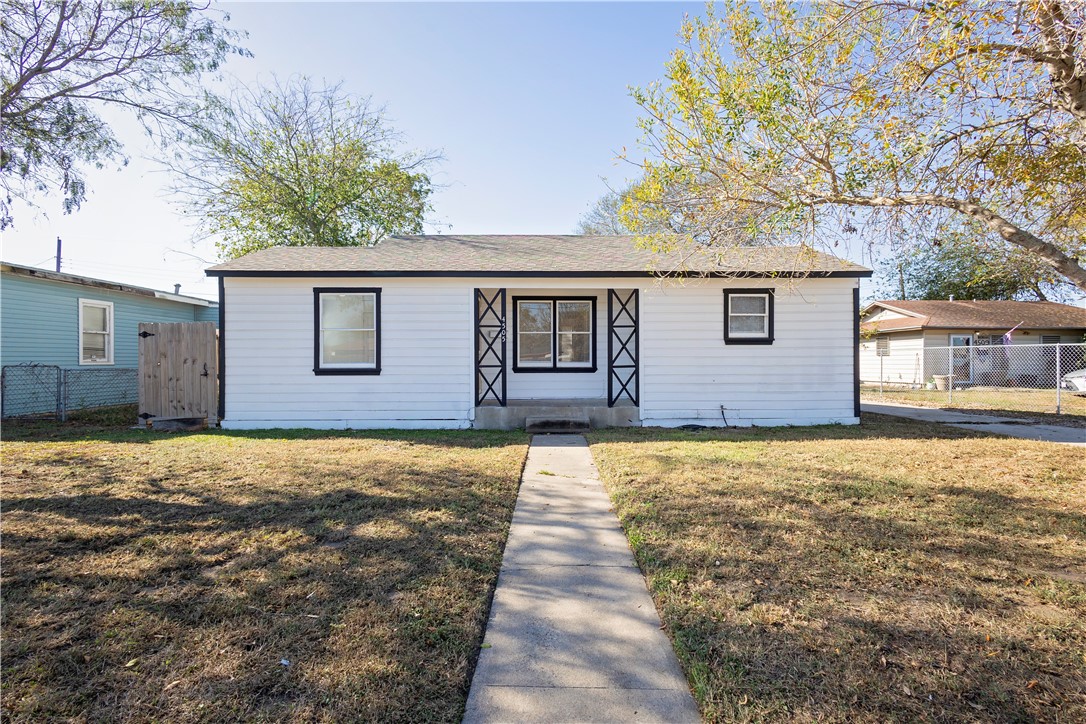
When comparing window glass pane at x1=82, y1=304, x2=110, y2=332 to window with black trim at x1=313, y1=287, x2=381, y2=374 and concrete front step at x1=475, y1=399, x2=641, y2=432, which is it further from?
concrete front step at x1=475, y1=399, x2=641, y2=432

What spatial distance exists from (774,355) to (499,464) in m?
6.12

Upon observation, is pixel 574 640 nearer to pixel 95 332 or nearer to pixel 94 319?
pixel 95 332

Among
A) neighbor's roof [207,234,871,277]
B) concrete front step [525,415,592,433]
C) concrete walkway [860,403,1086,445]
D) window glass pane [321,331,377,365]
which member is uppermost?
neighbor's roof [207,234,871,277]

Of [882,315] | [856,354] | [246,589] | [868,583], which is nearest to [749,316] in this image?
[856,354]

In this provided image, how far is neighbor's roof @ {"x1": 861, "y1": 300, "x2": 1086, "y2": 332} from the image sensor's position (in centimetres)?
2162

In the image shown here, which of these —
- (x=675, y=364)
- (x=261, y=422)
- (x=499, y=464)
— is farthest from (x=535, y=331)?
(x=261, y=422)

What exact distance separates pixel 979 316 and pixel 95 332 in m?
32.1

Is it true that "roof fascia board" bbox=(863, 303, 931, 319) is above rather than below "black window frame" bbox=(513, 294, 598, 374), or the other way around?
above

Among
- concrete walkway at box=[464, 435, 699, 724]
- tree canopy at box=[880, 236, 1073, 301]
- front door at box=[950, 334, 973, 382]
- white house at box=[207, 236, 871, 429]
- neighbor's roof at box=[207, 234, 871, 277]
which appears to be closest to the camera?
concrete walkway at box=[464, 435, 699, 724]

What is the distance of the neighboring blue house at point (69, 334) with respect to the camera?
11.2 m

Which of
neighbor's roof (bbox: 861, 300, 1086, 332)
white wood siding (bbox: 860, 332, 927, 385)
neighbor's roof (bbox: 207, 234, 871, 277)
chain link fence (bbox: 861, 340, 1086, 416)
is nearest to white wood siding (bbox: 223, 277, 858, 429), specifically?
neighbor's roof (bbox: 207, 234, 871, 277)

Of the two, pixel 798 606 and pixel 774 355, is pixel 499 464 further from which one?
pixel 774 355

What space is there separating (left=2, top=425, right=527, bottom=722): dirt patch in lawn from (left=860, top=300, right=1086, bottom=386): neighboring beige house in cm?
2160

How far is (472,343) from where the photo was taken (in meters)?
9.60
